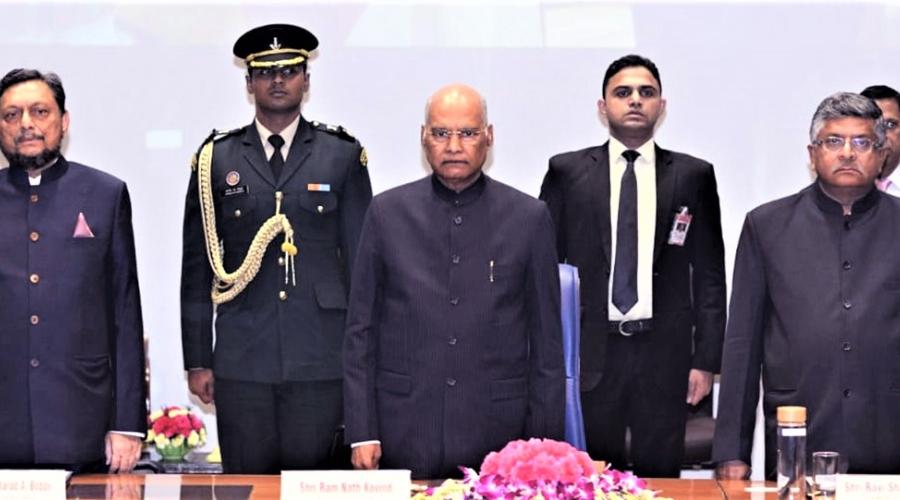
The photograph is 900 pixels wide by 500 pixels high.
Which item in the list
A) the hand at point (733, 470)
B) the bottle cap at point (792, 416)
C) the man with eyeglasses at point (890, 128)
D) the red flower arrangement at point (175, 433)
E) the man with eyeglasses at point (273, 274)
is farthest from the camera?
the red flower arrangement at point (175, 433)

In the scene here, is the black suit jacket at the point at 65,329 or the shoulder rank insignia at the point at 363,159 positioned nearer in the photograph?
the black suit jacket at the point at 65,329

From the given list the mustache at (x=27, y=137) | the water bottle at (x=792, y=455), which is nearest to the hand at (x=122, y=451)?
the mustache at (x=27, y=137)

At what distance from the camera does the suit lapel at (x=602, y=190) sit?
5.13 metres

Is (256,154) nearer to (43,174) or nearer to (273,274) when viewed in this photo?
(273,274)

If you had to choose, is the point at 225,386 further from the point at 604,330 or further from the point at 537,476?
the point at 537,476

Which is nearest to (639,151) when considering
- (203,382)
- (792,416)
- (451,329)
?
(451,329)

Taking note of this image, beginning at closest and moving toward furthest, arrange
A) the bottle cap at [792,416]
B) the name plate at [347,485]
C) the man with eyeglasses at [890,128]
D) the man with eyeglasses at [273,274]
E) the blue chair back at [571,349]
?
the name plate at [347,485] < the bottle cap at [792,416] < the blue chair back at [571,349] < the man with eyeglasses at [273,274] < the man with eyeglasses at [890,128]

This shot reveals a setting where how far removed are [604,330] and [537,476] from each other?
207 cm

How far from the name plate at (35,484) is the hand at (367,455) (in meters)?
0.96

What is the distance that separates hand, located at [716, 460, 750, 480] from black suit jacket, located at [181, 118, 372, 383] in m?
1.39

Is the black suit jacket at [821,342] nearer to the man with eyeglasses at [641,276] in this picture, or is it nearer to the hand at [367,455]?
the hand at [367,455]

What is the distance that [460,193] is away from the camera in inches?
167

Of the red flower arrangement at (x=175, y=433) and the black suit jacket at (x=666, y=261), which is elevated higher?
the black suit jacket at (x=666, y=261)

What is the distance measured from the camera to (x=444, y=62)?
613 cm
